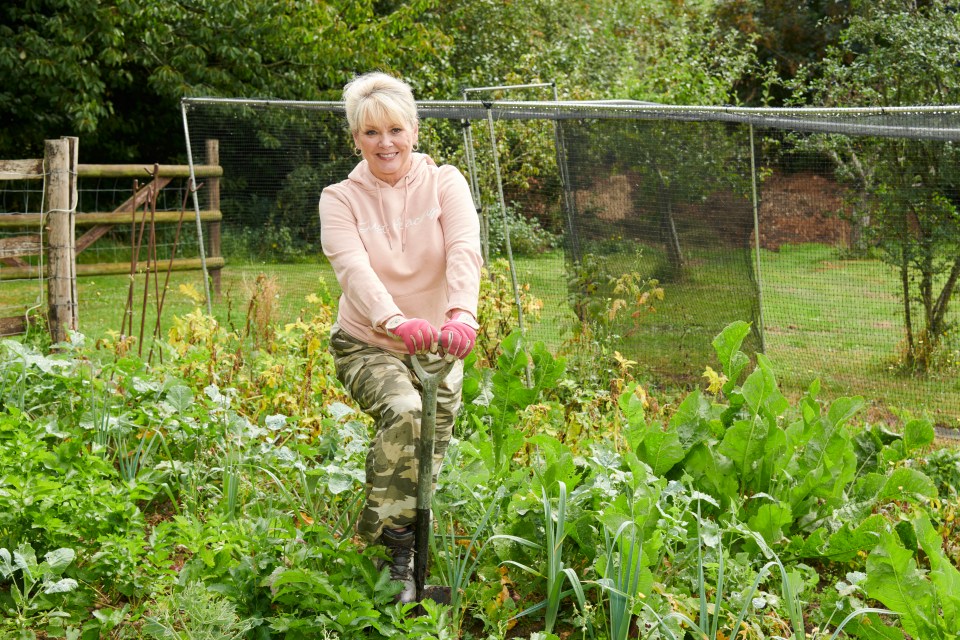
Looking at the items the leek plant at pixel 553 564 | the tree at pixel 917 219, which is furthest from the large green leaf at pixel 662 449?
the tree at pixel 917 219

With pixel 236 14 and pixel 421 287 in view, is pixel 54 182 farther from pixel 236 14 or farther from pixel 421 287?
pixel 236 14

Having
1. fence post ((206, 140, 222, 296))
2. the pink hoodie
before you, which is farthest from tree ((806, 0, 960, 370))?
fence post ((206, 140, 222, 296))

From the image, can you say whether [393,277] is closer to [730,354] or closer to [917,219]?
[730,354]

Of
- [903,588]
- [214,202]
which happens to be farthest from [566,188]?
[214,202]

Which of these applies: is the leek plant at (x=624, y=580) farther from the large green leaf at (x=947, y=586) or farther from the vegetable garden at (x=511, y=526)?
the large green leaf at (x=947, y=586)

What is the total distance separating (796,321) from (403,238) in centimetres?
372

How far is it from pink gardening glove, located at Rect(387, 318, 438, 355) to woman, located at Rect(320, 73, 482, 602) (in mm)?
139

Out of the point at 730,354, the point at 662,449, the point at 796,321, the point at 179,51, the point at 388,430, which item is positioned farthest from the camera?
the point at 179,51

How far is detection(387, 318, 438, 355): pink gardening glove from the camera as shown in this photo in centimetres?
282

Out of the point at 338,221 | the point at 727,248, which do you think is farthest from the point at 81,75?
the point at 338,221

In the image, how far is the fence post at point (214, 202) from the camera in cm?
871

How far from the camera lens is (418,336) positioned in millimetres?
2834

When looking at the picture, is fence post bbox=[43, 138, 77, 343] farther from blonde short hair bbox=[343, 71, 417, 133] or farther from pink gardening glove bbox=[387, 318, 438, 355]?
pink gardening glove bbox=[387, 318, 438, 355]

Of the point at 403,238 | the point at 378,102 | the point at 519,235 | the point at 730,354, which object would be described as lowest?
the point at 730,354
